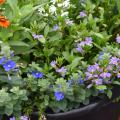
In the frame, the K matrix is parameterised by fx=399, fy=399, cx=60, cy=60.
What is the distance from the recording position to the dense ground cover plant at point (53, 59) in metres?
1.52

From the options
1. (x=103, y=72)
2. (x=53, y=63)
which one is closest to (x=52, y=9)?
(x=53, y=63)

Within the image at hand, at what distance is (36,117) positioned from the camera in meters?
1.60

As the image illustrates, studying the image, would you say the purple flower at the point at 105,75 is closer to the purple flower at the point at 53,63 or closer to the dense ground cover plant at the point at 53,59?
the dense ground cover plant at the point at 53,59

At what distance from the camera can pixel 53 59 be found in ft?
5.69

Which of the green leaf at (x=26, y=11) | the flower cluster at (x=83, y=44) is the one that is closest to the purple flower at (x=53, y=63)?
the flower cluster at (x=83, y=44)

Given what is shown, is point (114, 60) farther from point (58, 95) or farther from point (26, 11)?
point (26, 11)

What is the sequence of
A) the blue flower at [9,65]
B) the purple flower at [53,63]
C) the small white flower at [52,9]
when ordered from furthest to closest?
1. the small white flower at [52,9]
2. the purple flower at [53,63]
3. the blue flower at [9,65]

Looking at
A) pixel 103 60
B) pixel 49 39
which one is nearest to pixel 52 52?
pixel 49 39

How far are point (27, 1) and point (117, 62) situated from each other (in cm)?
54

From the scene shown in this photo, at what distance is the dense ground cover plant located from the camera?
60.0 inches

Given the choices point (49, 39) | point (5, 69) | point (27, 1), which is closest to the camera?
point (5, 69)

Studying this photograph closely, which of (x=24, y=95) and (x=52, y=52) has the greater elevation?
(x=52, y=52)

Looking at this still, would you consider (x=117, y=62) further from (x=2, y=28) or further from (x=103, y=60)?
(x=2, y=28)

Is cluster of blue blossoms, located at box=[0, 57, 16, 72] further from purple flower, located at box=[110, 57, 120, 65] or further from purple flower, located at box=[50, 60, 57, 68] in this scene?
purple flower, located at box=[110, 57, 120, 65]
